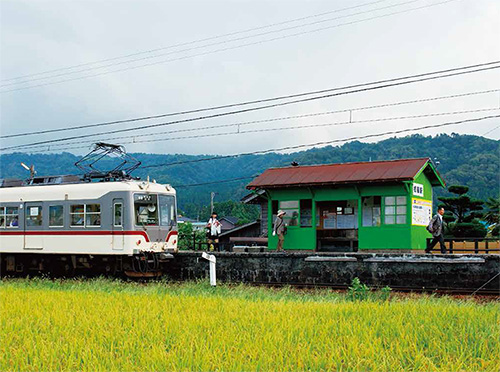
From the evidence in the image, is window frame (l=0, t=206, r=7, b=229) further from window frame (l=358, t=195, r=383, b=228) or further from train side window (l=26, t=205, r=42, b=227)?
window frame (l=358, t=195, r=383, b=228)

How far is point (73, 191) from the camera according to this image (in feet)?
55.1

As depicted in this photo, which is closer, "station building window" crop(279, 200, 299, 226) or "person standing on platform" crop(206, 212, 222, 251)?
"person standing on platform" crop(206, 212, 222, 251)

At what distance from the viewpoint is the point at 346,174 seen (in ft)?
66.8

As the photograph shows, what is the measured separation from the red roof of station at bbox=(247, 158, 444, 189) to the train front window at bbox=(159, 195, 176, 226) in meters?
4.63

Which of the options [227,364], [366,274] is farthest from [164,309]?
[366,274]

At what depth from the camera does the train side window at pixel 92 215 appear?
16.3m

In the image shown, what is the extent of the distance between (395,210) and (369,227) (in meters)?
1.06

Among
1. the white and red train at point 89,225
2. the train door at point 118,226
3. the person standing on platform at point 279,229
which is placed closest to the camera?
the train door at point 118,226

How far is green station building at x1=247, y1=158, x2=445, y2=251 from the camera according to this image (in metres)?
19.2

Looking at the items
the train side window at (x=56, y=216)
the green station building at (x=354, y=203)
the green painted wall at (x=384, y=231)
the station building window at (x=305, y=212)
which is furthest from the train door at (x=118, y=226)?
the green painted wall at (x=384, y=231)

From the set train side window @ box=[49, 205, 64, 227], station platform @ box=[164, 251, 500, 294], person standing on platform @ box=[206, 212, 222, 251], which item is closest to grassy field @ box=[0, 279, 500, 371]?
station platform @ box=[164, 251, 500, 294]

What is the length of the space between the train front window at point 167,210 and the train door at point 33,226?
3678mm

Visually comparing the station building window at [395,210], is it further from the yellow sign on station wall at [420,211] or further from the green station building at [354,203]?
the yellow sign on station wall at [420,211]

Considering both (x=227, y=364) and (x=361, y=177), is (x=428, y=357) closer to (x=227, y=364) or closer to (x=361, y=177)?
(x=227, y=364)
